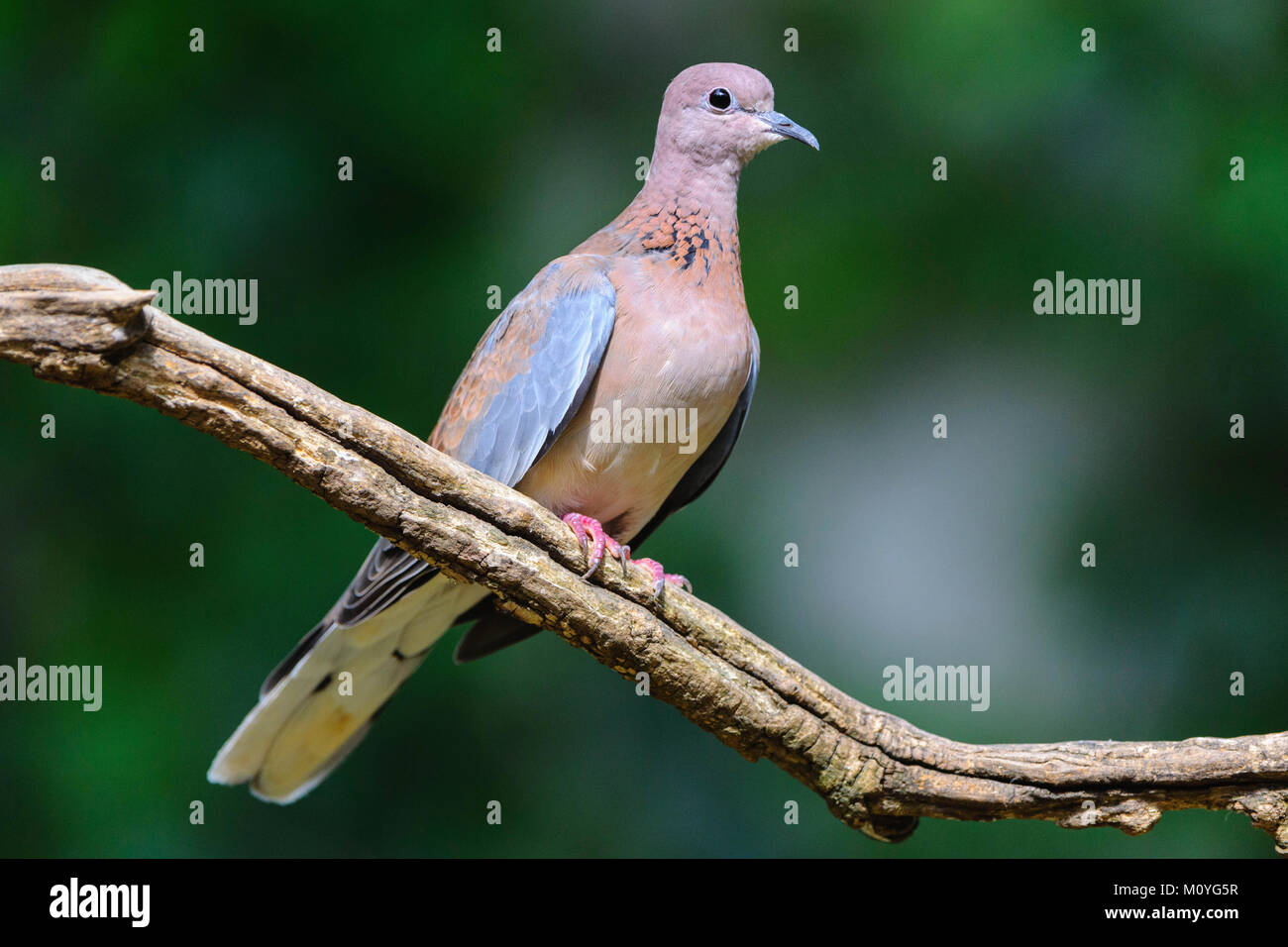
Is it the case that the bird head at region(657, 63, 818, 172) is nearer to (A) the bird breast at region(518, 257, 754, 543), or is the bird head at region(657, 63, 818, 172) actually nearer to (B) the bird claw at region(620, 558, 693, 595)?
(A) the bird breast at region(518, 257, 754, 543)

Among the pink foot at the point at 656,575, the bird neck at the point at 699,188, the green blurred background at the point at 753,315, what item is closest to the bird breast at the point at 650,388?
the bird neck at the point at 699,188

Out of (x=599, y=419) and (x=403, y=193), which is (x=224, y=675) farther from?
(x=599, y=419)

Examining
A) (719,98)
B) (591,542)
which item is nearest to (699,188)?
(719,98)

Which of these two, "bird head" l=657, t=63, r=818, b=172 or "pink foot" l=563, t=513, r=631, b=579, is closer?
"pink foot" l=563, t=513, r=631, b=579

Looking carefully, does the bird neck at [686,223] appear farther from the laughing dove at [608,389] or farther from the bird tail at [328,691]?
the bird tail at [328,691]

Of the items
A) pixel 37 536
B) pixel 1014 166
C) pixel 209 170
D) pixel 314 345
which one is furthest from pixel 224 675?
pixel 1014 166

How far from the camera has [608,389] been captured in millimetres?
2592

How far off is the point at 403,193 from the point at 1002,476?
2.51 meters

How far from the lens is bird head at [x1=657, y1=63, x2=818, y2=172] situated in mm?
2768

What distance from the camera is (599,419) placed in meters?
2.61

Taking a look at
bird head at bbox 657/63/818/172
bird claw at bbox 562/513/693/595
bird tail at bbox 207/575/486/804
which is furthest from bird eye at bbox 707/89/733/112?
bird tail at bbox 207/575/486/804

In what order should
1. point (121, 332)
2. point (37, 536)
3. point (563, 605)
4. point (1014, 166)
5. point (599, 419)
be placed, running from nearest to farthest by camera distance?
point (121, 332)
point (563, 605)
point (599, 419)
point (37, 536)
point (1014, 166)

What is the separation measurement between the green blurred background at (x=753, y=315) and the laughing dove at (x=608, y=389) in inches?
47.1

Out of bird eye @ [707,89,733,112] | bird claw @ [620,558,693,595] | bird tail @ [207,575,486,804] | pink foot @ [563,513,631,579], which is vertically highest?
bird eye @ [707,89,733,112]
